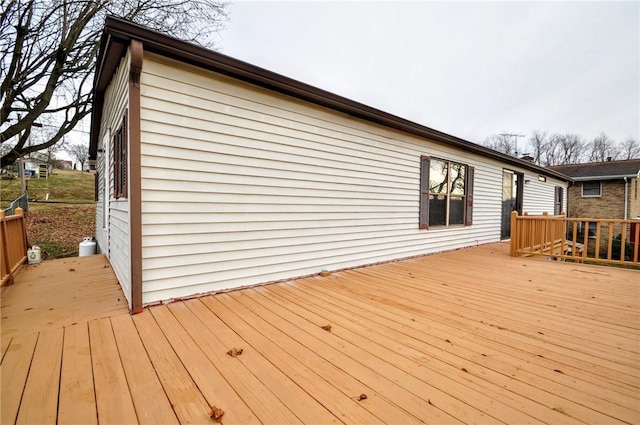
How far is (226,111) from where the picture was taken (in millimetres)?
3293

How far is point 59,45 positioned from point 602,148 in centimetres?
4508

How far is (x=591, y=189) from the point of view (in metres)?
16.2

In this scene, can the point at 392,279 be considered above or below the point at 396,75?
below

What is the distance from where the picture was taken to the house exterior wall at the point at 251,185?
2.87 m

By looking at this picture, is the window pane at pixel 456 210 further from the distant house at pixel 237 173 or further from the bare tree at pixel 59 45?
the bare tree at pixel 59 45

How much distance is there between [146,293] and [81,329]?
1.82 feet

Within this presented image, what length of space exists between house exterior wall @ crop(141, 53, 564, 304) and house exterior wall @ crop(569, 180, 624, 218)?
17.4m

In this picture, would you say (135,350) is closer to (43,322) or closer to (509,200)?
(43,322)

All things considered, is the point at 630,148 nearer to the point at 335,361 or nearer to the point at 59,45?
the point at 335,361

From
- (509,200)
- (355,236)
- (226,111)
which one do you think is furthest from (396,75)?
(226,111)

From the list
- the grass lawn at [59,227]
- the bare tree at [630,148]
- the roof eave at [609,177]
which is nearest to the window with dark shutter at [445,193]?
the grass lawn at [59,227]

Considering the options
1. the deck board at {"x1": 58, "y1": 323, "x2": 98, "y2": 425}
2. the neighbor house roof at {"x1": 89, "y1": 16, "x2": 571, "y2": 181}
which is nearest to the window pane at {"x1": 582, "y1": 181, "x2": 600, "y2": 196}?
the neighbor house roof at {"x1": 89, "y1": 16, "x2": 571, "y2": 181}

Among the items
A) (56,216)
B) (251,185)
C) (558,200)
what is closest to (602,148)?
(558,200)

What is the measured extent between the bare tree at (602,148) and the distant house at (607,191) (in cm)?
1955
